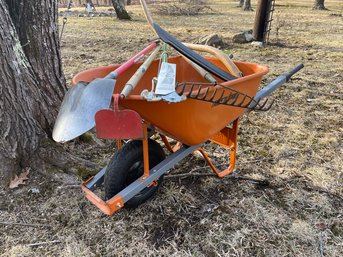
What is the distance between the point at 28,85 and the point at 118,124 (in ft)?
3.45

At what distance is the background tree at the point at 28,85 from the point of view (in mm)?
2088

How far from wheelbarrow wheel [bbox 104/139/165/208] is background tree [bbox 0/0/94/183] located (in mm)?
663

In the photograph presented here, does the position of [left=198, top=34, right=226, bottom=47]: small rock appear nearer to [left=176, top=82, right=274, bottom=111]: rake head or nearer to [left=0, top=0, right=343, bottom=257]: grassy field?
[left=0, top=0, right=343, bottom=257]: grassy field

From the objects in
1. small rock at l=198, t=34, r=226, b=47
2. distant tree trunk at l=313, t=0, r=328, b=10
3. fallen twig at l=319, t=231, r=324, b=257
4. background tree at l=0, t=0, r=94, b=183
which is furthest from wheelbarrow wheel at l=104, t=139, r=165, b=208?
distant tree trunk at l=313, t=0, r=328, b=10

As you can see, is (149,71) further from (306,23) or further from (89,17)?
(89,17)

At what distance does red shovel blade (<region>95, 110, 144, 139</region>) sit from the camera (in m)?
1.50

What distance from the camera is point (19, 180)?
2.24 metres

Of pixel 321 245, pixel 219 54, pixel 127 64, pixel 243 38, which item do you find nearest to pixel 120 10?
pixel 243 38

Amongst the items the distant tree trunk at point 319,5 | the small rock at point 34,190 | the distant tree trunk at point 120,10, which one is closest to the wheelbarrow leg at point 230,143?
the small rock at point 34,190

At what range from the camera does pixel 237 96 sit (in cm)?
185

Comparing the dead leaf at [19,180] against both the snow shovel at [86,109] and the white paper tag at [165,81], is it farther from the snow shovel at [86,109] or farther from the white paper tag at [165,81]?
the white paper tag at [165,81]

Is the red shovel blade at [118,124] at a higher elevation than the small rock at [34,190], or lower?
higher

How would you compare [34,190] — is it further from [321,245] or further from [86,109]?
[321,245]

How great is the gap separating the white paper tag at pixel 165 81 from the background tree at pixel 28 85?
1053 millimetres
